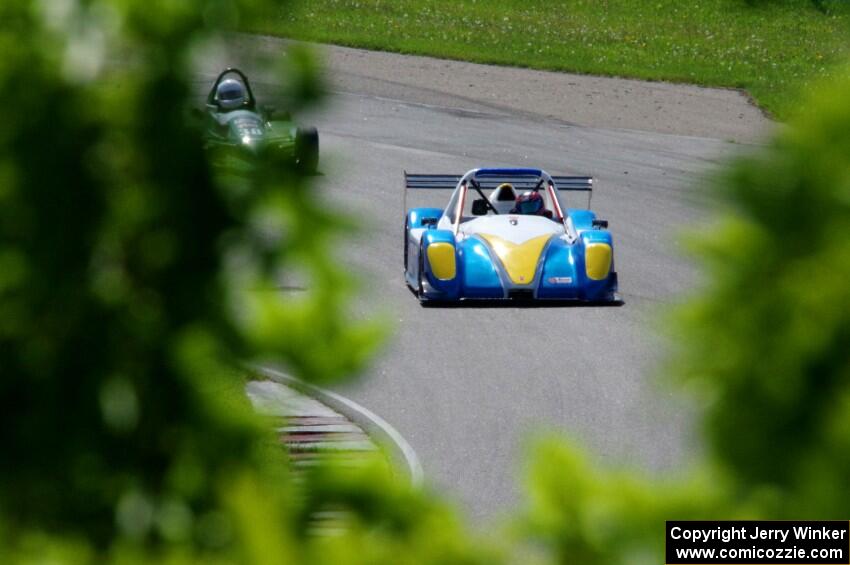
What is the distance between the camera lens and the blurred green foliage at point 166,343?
1.56m

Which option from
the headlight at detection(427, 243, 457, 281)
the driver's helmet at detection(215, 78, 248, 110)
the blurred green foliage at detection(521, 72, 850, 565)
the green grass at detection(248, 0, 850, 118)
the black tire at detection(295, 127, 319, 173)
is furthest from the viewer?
the green grass at detection(248, 0, 850, 118)

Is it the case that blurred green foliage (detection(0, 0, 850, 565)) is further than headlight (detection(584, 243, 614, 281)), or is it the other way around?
headlight (detection(584, 243, 614, 281))

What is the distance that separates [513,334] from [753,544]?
11858 mm

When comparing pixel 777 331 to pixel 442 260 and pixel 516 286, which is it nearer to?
pixel 442 260

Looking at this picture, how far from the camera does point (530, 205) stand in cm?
1505

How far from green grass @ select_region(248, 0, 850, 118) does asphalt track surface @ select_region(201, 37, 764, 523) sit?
4.57m

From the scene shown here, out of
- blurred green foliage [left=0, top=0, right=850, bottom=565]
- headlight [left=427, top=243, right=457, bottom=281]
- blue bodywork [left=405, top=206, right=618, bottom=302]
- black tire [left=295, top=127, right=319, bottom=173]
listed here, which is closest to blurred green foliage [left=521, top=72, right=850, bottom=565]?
blurred green foliage [left=0, top=0, right=850, bottom=565]

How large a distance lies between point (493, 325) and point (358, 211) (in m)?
12.1

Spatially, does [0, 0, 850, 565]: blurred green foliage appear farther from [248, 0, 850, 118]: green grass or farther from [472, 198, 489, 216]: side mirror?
[248, 0, 850, 118]: green grass

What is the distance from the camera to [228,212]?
1610 mm

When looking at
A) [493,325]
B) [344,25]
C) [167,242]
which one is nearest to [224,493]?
[167,242]

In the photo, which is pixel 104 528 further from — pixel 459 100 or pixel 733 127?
pixel 459 100

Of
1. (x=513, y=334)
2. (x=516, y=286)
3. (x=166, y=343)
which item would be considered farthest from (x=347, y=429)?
(x=166, y=343)

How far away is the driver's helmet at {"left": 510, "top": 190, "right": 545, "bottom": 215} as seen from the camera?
591 inches
